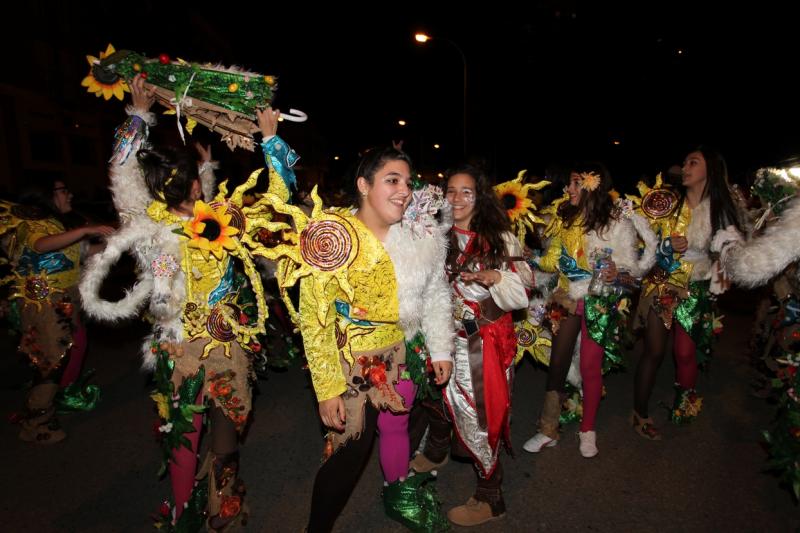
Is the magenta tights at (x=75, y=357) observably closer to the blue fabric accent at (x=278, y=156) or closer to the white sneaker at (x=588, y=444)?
the blue fabric accent at (x=278, y=156)

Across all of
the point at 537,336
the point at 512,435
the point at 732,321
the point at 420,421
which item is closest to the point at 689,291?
the point at 537,336

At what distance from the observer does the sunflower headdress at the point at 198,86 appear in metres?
2.53

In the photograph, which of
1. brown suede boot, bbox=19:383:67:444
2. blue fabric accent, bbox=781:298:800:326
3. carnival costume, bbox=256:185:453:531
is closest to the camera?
carnival costume, bbox=256:185:453:531

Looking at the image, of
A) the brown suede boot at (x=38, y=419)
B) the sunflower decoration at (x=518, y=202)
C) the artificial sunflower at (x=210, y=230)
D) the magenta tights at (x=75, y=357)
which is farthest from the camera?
the magenta tights at (x=75, y=357)

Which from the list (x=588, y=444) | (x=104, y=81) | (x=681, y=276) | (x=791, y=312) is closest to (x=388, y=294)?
(x=104, y=81)

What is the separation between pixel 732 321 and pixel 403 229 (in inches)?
288

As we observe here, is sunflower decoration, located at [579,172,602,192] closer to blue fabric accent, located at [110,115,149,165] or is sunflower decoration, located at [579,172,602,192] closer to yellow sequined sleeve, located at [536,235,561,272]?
yellow sequined sleeve, located at [536,235,561,272]

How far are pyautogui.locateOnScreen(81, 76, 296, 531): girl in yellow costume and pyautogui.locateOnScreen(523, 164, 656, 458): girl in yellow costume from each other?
236 cm

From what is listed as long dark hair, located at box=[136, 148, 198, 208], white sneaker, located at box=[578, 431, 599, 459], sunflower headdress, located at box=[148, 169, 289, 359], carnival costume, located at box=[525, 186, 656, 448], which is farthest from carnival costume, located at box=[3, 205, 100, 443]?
white sneaker, located at box=[578, 431, 599, 459]

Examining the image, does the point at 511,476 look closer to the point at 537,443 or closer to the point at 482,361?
the point at 537,443

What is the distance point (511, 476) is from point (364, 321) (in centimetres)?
199

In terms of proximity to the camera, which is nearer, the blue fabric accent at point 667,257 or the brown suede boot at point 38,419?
the blue fabric accent at point 667,257

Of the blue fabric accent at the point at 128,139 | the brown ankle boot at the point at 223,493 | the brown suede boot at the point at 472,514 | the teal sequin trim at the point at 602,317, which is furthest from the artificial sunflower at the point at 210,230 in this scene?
the teal sequin trim at the point at 602,317

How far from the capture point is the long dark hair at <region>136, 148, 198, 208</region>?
2662 millimetres
